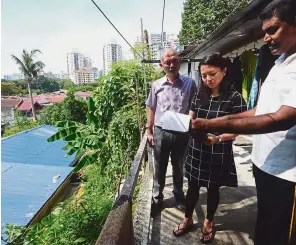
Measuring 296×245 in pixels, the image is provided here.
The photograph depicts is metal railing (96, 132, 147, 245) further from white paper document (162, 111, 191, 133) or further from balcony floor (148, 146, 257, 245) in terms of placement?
balcony floor (148, 146, 257, 245)

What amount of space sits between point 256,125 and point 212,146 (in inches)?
42.2

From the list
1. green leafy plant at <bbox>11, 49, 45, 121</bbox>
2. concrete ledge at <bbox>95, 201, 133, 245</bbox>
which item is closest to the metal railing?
concrete ledge at <bbox>95, 201, 133, 245</bbox>

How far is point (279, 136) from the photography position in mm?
1343

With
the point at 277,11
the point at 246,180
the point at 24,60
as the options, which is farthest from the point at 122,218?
the point at 24,60

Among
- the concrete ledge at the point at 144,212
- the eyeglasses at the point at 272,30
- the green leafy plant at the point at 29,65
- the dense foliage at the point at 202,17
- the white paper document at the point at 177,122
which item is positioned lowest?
the concrete ledge at the point at 144,212

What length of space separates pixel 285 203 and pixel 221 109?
896mm

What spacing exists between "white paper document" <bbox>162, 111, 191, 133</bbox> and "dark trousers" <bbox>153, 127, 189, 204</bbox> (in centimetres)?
132

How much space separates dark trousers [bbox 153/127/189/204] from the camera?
2.62 metres

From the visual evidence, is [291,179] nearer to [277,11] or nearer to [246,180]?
[277,11]

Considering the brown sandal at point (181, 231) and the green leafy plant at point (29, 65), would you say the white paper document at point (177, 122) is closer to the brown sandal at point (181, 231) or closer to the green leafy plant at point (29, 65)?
the brown sandal at point (181, 231)

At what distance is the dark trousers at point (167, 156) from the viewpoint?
2617 millimetres

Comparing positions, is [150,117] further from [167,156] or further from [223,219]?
[223,219]

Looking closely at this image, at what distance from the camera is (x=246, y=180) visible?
3521mm

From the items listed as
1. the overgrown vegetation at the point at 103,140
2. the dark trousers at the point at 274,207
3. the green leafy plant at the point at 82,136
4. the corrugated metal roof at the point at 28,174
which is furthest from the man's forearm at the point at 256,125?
the corrugated metal roof at the point at 28,174
